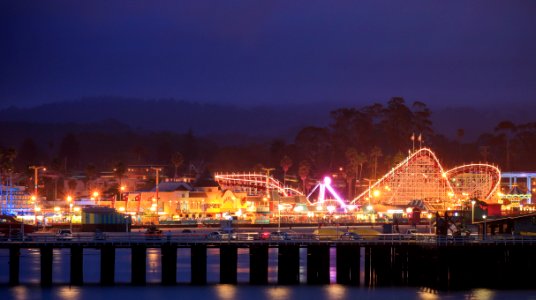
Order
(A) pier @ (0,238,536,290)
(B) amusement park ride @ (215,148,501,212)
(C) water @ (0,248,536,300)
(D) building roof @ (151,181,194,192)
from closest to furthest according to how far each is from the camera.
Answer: (C) water @ (0,248,536,300) < (A) pier @ (0,238,536,290) < (B) amusement park ride @ (215,148,501,212) < (D) building roof @ (151,181,194,192)

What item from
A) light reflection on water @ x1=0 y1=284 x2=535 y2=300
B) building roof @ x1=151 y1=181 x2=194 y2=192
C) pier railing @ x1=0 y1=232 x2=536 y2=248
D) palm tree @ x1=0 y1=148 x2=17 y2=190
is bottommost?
light reflection on water @ x1=0 y1=284 x2=535 y2=300

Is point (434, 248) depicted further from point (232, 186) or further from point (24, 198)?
point (232, 186)

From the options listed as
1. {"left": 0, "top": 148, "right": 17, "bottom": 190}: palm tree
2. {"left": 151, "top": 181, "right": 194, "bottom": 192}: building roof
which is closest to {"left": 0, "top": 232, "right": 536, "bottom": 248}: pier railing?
{"left": 151, "top": 181, "right": 194, "bottom": 192}: building roof

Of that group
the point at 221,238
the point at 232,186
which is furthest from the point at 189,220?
the point at 221,238

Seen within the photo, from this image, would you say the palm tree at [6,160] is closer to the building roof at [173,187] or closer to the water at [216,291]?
the building roof at [173,187]

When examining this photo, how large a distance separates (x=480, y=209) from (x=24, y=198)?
67.0m

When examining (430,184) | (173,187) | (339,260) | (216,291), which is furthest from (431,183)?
(216,291)

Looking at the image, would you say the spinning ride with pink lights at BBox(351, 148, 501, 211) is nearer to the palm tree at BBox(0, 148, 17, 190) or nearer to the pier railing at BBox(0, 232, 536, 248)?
the palm tree at BBox(0, 148, 17, 190)

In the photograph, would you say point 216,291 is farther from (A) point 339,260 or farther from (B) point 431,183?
(B) point 431,183

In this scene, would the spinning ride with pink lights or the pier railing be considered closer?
the pier railing

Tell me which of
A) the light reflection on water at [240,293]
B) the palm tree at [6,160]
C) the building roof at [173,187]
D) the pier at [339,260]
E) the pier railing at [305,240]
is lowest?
the light reflection on water at [240,293]

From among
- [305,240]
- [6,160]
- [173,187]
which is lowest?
[305,240]

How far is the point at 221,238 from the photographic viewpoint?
265ft

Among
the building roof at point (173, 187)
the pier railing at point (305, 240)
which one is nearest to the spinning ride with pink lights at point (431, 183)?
the building roof at point (173, 187)
